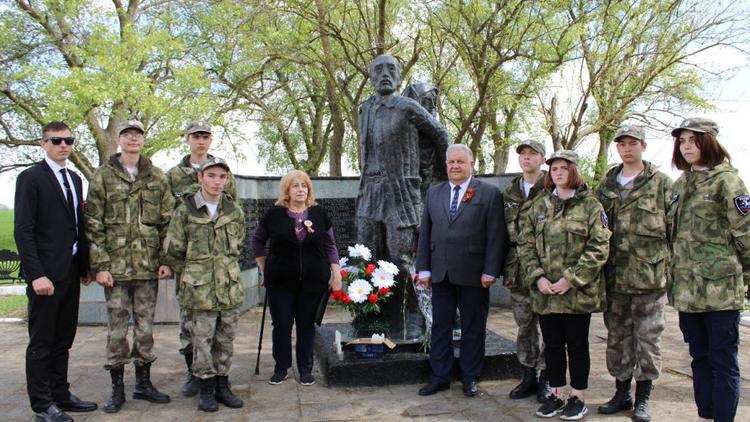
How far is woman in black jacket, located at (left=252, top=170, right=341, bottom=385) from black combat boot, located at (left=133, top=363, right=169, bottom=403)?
2.92 ft

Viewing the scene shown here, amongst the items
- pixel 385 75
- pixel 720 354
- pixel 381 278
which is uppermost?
pixel 385 75

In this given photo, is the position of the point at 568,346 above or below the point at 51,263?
below

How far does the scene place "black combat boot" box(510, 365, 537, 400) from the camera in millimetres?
4527

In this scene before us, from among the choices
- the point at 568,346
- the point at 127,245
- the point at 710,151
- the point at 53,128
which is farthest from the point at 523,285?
the point at 53,128

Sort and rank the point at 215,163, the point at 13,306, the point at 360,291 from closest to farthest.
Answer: the point at 215,163 < the point at 360,291 < the point at 13,306

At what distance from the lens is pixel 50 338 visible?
4.14 m

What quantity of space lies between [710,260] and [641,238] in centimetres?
57

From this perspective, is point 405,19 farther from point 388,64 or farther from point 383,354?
point 383,354

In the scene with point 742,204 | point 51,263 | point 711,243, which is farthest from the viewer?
point 51,263

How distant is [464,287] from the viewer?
4547 millimetres

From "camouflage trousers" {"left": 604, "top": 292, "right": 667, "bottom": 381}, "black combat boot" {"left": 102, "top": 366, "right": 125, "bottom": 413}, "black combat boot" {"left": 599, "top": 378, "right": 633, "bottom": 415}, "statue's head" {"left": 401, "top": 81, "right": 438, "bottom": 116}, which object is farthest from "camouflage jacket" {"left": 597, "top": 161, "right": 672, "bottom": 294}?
"black combat boot" {"left": 102, "top": 366, "right": 125, "bottom": 413}

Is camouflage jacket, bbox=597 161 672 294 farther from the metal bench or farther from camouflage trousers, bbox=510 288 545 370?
the metal bench

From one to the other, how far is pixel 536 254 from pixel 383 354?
163cm

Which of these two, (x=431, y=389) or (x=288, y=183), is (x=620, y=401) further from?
(x=288, y=183)
